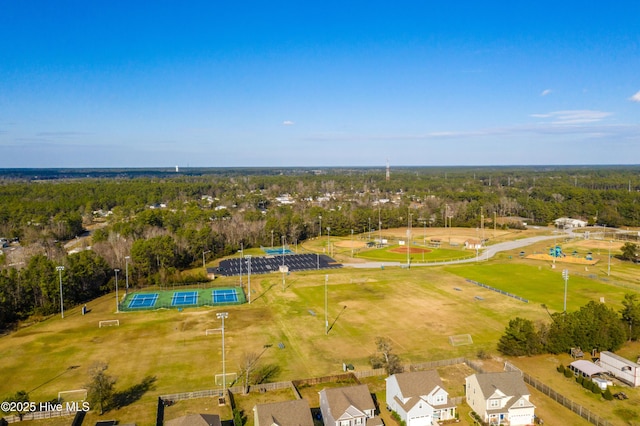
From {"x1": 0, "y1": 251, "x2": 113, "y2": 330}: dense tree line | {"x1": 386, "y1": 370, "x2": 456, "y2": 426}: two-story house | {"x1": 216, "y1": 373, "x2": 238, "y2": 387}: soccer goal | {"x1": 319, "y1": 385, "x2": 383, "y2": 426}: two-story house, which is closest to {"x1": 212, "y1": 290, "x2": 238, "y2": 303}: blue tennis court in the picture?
{"x1": 0, "y1": 251, "x2": 113, "y2": 330}: dense tree line

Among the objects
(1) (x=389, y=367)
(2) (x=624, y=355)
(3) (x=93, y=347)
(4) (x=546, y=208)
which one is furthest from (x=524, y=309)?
(4) (x=546, y=208)

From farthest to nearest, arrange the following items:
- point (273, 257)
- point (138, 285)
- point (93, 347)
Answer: point (273, 257)
point (138, 285)
point (93, 347)

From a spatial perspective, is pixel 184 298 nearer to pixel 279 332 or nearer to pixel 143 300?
pixel 143 300

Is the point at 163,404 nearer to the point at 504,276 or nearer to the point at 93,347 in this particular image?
the point at 93,347

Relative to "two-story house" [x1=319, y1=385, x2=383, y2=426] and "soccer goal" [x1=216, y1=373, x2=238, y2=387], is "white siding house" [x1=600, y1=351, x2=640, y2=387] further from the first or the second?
"soccer goal" [x1=216, y1=373, x2=238, y2=387]

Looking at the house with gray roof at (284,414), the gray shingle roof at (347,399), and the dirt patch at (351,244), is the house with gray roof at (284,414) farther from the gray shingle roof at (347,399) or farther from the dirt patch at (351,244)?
the dirt patch at (351,244)

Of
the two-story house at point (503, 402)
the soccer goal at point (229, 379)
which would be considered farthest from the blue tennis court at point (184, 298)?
the two-story house at point (503, 402)

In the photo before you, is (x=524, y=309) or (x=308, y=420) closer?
(x=308, y=420)
